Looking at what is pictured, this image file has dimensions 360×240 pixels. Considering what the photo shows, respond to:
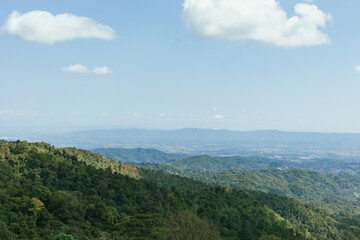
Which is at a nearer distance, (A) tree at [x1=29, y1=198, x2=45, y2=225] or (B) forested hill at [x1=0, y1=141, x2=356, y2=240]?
(B) forested hill at [x1=0, y1=141, x2=356, y2=240]

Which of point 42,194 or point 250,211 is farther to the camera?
point 250,211

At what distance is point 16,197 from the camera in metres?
42.2

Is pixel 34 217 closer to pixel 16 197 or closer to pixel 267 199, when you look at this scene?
pixel 16 197

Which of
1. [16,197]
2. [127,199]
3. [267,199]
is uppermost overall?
[16,197]

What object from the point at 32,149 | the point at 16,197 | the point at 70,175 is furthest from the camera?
the point at 32,149

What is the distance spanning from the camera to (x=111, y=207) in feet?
169

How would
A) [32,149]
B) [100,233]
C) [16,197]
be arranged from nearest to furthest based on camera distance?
[100,233], [16,197], [32,149]

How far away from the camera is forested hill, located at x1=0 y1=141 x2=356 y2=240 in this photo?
3762cm

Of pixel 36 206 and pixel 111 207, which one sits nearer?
pixel 36 206

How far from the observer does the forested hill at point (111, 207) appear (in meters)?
37.6

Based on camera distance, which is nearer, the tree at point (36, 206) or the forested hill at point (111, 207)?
the forested hill at point (111, 207)

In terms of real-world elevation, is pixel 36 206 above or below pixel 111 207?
above

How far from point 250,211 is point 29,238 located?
61972 mm

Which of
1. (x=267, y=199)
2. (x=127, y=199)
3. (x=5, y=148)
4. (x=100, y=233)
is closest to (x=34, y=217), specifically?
(x=100, y=233)
